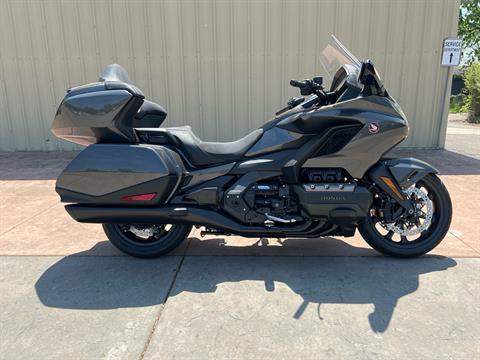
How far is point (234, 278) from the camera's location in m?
2.94

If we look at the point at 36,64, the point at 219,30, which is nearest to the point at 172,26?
the point at 219,30

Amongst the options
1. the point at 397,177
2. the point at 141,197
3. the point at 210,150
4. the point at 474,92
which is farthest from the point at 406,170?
the point at 474,92

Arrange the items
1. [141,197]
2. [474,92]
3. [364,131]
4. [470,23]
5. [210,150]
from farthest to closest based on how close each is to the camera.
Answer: [470,23]
[474,92]
[210,150]
[141,197]
[364,131]

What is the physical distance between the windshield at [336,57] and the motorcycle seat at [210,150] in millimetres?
945

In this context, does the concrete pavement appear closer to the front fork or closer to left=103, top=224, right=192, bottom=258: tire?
left=103, top=224, right=192, bottom=258: tire

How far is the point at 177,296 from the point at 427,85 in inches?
297

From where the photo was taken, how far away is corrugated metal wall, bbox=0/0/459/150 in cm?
770

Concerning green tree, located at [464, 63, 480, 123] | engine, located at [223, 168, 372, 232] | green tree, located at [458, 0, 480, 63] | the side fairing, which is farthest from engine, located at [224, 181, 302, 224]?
green tree, located at [458, 0, 480, 63]

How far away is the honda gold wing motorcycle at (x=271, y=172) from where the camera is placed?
9.68 ft

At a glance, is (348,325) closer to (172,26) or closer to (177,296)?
(177,296)

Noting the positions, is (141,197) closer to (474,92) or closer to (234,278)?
(234,278)

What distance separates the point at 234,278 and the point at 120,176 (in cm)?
121

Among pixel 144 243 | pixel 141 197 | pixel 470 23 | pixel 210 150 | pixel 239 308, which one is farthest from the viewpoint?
pixel 470 23

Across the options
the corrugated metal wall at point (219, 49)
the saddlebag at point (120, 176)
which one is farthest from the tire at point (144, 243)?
the corrugated metal wall at point (219, 49)
